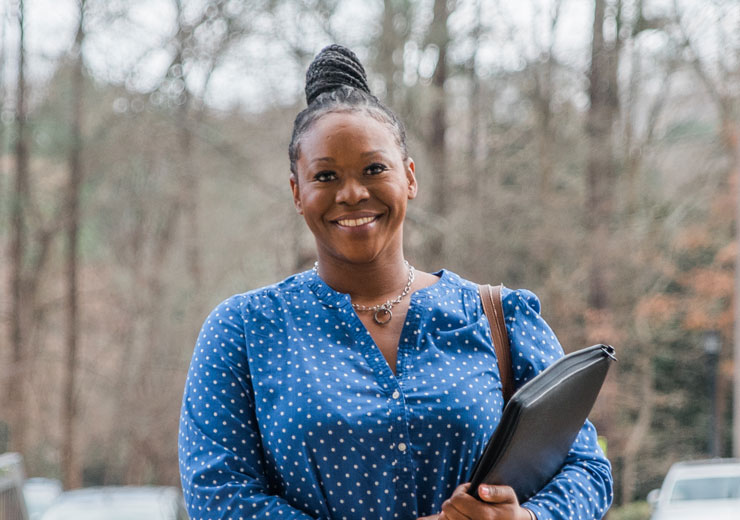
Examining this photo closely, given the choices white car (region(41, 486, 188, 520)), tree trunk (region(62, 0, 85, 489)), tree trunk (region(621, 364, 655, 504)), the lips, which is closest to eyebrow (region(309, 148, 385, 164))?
the lips

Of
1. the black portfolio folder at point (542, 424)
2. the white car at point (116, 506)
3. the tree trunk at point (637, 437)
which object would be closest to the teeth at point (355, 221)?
the black portfolio folder at point (542, 424)

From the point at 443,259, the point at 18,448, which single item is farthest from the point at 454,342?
the point at 18,448

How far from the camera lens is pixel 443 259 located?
14.4 metres

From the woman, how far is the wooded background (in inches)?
443

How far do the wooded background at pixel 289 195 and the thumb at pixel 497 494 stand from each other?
11.5 m

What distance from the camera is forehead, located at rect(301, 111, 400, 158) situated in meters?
1.79

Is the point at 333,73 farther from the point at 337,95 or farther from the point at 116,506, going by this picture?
the point at 116,506

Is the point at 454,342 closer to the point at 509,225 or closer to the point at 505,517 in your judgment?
the point at 505,517

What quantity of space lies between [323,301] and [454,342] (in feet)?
0.85

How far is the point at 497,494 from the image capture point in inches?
62.6

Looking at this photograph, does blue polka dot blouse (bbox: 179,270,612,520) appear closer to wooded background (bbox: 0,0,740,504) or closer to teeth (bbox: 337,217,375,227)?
teeth (bbox: 337,217,375,227)

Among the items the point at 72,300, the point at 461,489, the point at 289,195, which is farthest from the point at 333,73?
the point at 72,300

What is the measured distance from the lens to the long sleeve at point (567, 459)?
5.63ft

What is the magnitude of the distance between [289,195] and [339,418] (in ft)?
40.5
